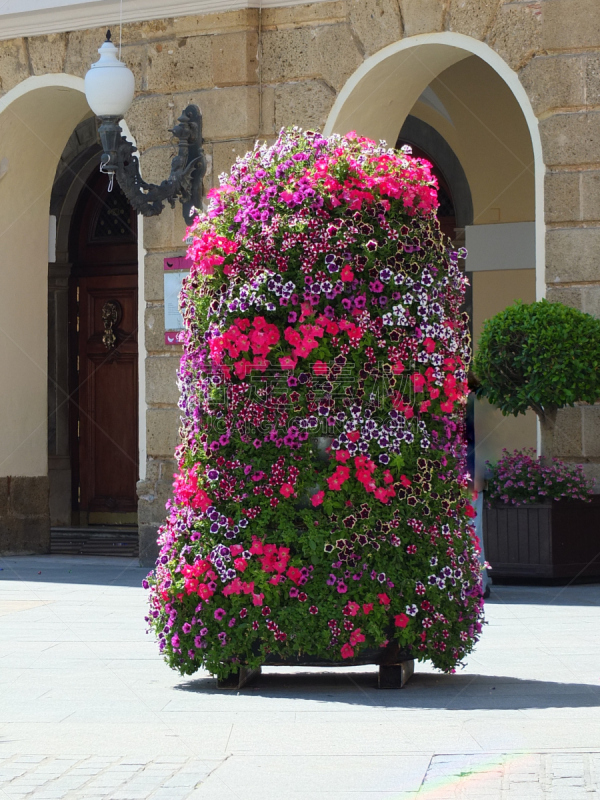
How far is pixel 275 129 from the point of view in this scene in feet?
36.2

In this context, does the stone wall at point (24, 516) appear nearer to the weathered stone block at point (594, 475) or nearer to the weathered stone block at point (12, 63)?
the weathered stone block at point (12, 63)

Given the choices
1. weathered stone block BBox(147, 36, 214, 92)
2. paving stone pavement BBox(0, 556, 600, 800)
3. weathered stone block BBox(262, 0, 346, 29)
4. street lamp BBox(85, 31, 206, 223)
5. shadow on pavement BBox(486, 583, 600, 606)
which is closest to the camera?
paving stone pavement BBox(0, 556, 600, 800)

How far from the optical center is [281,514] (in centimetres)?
597

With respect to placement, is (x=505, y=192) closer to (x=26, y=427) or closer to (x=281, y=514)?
(x=26, y=427)

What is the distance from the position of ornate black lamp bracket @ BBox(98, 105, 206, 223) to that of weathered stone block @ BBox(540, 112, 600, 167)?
9.24 ft

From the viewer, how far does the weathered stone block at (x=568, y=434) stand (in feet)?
32.3

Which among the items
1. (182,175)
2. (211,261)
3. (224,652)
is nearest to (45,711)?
(224,652)

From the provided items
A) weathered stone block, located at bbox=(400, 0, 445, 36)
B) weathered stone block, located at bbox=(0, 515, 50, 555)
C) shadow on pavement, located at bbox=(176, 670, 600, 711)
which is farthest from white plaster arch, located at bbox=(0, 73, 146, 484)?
shadow on pavement, located at bbox=(176, 670, 600, 711)

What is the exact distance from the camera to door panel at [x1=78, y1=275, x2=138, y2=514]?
1486cm

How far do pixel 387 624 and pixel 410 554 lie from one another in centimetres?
31

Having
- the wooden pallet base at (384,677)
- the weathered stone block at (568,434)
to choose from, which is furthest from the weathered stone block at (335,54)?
the wooden pallet base at (384,677)

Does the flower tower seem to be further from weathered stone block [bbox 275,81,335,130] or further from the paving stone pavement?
weathered stone block [bbox 275,81,335,130]

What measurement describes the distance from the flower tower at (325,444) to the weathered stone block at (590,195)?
13.0 feet

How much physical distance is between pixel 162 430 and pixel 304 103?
284 cm
